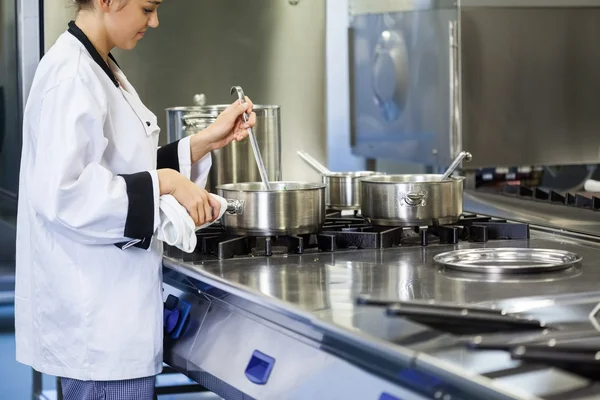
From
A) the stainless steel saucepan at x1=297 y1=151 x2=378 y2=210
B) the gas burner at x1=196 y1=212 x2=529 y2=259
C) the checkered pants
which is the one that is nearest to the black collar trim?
the gas burner at x1=196 y1=212 x2=529 y2=259

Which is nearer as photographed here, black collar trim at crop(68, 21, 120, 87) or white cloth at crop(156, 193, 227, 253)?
white cloth at crop(156, 193, 227, 253)

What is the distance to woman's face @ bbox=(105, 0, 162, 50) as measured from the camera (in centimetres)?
163

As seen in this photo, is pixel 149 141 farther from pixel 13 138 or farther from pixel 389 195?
pixel 13 138

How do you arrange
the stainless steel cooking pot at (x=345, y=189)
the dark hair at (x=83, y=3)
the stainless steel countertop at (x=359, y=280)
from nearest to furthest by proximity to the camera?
the stainless steel countertop at (x=359, y=280) < the dark hair at (x=83, y=3) < the stainless steel cooking pot at (x=345, y=189)

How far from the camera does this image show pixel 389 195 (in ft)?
5.91

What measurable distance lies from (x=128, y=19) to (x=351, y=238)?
569mm

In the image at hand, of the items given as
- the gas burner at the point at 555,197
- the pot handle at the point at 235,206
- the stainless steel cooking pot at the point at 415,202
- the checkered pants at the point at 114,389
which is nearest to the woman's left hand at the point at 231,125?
the pot handle at the point at 235,206

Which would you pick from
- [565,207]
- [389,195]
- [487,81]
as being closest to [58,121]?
[389,195]

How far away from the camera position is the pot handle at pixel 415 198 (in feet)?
5.82

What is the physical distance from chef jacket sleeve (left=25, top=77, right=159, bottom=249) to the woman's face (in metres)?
0.15

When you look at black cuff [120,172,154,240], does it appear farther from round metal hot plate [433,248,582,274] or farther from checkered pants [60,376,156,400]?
round metal hot plate [433,248,582,274]

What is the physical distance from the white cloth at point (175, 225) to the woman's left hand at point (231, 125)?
337 millimetres

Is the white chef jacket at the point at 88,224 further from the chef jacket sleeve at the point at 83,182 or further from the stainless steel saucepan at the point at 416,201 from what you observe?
the stainless steel saucepan at the point at 416,201

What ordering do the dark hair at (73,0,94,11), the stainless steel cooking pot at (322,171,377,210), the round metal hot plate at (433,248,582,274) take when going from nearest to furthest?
the round metal hot plate at (433,248,582,274)
the dark hair at (73,0,94,11)
the stainless steel cooking pot at (322,171,377,210)
